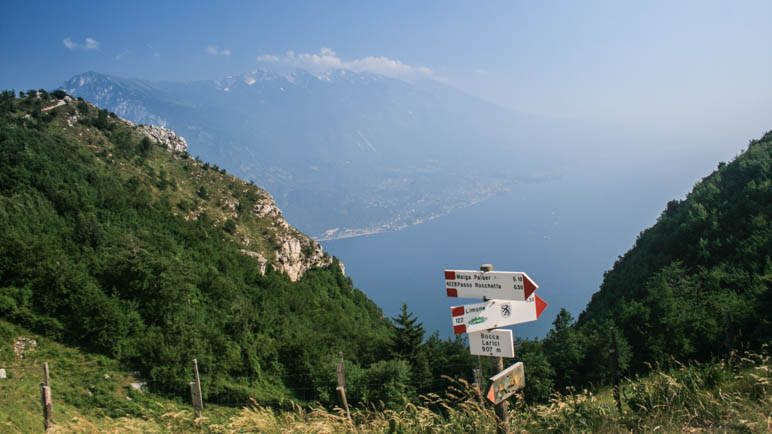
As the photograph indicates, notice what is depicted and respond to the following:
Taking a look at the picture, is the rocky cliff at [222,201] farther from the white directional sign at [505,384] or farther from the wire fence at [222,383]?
the white directional sign at [505,384]

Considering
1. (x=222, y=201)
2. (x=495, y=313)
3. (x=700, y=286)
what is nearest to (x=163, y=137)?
(x=222, y=201)

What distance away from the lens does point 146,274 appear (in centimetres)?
1873

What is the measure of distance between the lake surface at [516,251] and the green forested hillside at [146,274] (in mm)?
51434

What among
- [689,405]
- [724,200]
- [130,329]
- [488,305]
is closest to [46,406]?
[488,305]

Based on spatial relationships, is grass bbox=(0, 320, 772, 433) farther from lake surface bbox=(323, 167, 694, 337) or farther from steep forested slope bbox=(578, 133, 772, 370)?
lake surface bbox=(323, 167, 694, 337)

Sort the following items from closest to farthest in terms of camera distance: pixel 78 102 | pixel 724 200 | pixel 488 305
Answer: pixel 488 305 < pixel 724 200 < pixel 78 102

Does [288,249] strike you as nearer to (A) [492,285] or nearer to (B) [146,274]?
(B) [146,274]

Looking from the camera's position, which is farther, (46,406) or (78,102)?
(78,102)

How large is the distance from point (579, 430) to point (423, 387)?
57.9 ft

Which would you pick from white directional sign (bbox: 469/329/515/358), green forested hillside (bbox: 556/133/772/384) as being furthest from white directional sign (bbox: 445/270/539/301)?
green forested hillside (bbox: 556/133/772/384)

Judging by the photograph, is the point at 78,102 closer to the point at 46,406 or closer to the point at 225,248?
the point at 225,248

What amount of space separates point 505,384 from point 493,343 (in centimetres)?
37

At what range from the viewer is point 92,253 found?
19.4m

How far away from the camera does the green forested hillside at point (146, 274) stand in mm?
15789
